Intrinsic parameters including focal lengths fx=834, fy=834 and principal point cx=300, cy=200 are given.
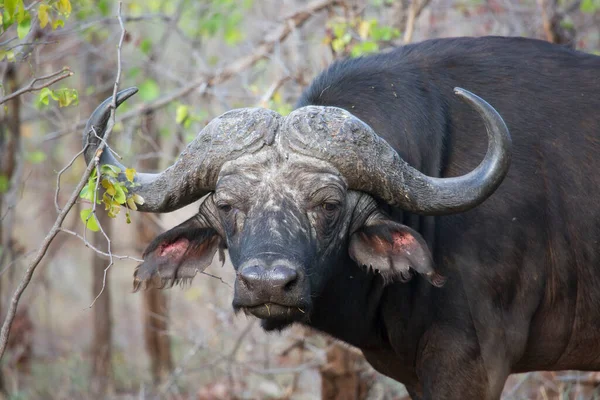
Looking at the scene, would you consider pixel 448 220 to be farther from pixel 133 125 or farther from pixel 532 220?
pixel 133 125

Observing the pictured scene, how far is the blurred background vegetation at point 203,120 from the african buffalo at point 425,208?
2.94 ft

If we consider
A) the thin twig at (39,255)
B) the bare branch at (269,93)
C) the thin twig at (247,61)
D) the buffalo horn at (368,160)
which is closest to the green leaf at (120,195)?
the thin twig at (39,255)

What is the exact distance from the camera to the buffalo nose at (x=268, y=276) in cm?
351

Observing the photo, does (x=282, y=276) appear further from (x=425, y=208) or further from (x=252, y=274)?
(x=425, y=208)

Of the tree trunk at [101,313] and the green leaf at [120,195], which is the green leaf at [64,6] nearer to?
the green leaf at [120,195]

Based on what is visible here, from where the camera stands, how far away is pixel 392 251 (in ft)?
13.1

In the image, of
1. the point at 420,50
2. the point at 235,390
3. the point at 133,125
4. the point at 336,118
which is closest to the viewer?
the point at 336,118

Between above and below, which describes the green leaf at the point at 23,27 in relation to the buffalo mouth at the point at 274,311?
above

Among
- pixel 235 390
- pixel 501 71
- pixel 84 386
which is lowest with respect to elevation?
pixel 84 386

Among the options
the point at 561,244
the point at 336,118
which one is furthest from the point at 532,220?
the point at 336,118

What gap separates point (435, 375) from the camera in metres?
4.12

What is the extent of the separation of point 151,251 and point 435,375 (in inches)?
61.2

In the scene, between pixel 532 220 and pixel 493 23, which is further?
pixel 493 23

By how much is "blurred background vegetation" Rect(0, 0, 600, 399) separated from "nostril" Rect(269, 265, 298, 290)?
4.51 feet
